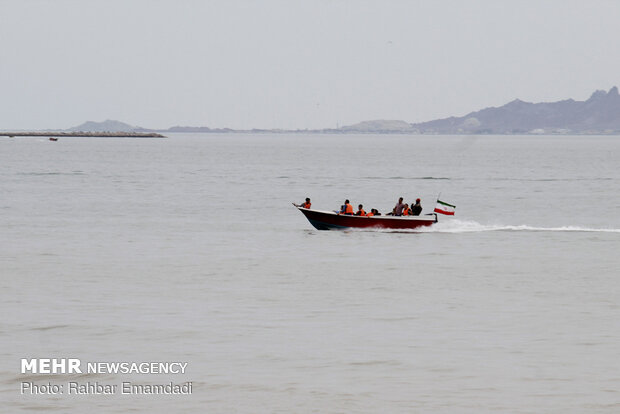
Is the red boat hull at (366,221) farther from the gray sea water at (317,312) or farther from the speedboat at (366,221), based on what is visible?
the gray sea water at (317,312)

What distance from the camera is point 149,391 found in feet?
65.2

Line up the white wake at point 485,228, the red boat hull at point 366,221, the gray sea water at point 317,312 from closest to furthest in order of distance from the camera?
the gray sea water at point 317,312
the red boat hull at point 366,221
the white wake at point 485,228

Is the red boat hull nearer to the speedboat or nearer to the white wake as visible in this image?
the speedboat

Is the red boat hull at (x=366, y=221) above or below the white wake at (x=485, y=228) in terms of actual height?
above

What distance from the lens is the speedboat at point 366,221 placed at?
52.0 meters

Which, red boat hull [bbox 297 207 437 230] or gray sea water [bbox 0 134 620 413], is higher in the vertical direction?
red boat hull [bbox 297 207 437 230]

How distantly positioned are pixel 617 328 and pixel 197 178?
99324mm

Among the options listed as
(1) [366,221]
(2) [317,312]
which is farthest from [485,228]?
(2) [317,312]

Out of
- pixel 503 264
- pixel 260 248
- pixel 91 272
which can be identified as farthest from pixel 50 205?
pixel 503 264

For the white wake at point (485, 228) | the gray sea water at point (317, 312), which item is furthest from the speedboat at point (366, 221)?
the white wake at point (485, 228)

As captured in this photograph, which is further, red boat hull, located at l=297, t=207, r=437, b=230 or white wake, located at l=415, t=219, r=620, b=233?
white wake, located at l=415, t=219, r=620, b=233

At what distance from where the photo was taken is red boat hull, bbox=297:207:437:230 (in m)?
52.0

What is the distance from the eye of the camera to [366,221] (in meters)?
52.4

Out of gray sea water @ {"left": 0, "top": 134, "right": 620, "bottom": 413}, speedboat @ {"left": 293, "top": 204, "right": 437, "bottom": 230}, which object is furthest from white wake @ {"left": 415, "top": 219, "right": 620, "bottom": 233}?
speedboat @ {"left": 293, "top": 204, "right": 437, "bottom": 230}
